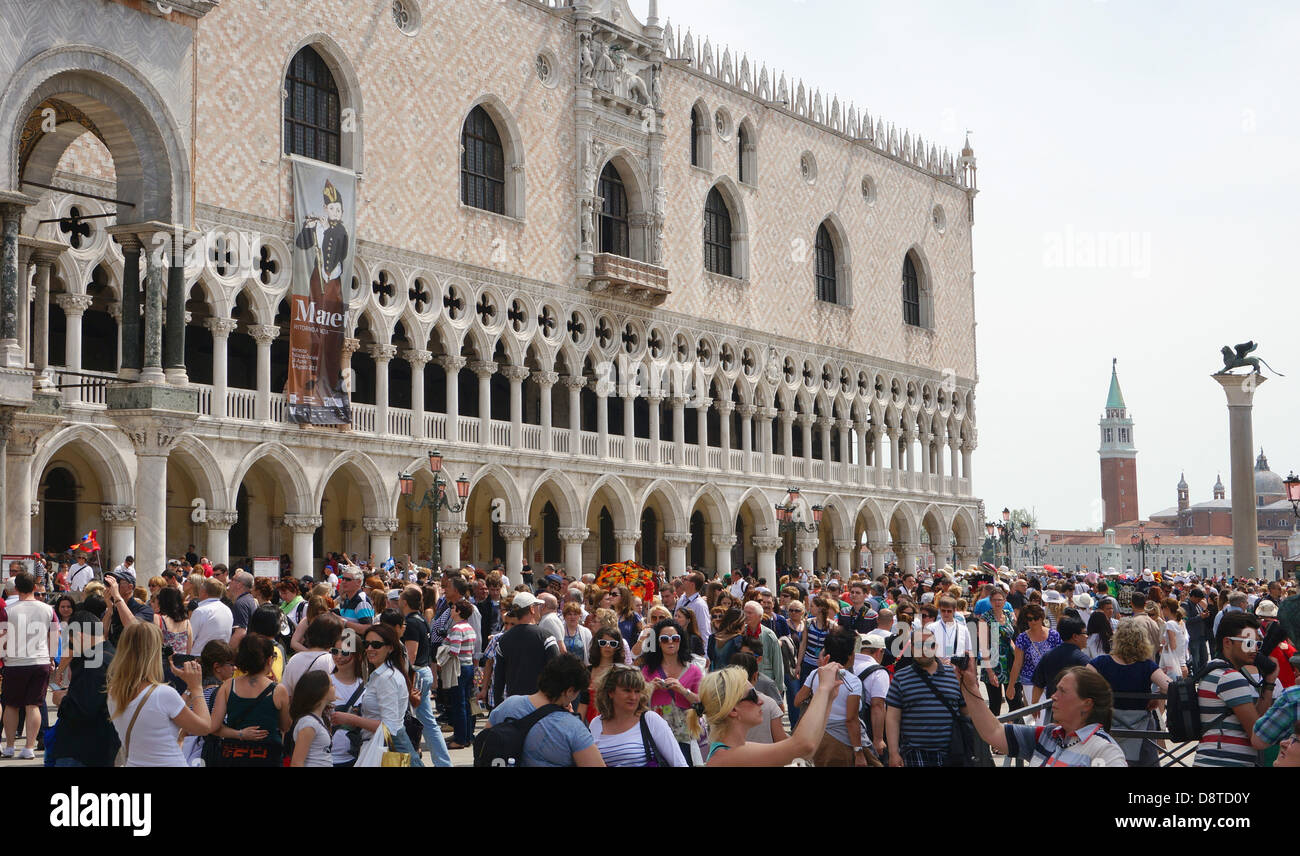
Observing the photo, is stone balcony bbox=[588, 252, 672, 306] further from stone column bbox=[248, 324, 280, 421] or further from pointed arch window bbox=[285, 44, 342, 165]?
stone column bbox=[248, 324, 280, 421]

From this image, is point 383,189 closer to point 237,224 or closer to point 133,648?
point 237,224

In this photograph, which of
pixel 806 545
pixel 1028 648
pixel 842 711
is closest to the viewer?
pixel 842 711

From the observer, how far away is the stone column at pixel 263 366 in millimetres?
22906

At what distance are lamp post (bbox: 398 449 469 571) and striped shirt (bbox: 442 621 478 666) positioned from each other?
964cm

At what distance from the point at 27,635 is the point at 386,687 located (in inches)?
162

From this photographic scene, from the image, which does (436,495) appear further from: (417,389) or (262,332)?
(417,389)

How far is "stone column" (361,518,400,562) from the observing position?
2464cm

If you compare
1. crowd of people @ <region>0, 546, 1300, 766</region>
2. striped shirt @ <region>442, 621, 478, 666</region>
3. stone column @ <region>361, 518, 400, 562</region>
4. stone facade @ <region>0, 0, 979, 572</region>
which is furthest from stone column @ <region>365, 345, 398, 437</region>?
striped shirt @ <region>442, 621, 478, 666</region>

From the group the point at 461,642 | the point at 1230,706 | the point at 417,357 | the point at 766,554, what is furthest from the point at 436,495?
the point at 1230,706

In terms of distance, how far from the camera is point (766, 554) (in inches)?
1347

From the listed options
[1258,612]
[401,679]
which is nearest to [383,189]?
[1258,612]

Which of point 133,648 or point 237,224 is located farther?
point 237,224
